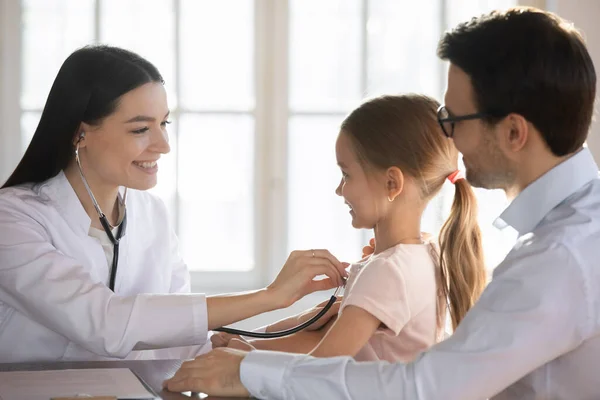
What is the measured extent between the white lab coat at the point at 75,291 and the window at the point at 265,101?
1.35 m

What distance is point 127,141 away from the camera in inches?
88.3

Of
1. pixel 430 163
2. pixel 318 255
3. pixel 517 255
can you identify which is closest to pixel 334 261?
pixel 318 255

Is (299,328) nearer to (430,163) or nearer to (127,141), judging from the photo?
(430,163)

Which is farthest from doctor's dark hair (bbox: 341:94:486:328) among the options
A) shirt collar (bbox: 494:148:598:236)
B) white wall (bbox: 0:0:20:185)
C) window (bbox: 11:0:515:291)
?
white wall (bbox: 0:0:20:185)

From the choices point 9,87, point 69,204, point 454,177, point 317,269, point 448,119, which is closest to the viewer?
point 448,119

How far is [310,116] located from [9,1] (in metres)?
1.36

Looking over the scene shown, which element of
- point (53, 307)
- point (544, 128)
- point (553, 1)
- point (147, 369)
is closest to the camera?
point (544, 128)

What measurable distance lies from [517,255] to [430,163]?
464 mm

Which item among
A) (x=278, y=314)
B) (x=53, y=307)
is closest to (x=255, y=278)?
(x=278, y=314)

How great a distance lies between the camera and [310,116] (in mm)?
3752

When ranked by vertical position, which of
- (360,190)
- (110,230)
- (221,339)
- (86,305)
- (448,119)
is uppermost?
(448,119)

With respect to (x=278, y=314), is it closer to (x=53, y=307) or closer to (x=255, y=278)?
(x=255, y=278)

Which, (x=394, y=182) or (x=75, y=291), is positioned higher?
(x=394, y=182)

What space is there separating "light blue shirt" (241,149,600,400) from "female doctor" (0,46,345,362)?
0.50 metres
